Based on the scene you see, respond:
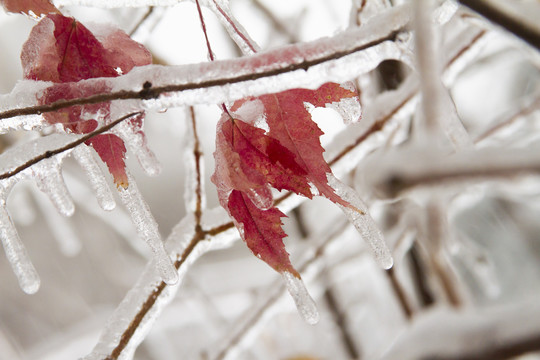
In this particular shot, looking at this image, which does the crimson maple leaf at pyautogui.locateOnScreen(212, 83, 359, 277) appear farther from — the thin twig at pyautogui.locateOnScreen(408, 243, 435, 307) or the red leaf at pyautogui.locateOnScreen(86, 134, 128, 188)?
the thin twig at pyautogui.locateOnScreen(408, 243, 435, 307)

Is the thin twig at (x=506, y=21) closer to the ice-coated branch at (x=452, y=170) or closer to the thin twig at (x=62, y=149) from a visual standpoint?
the ice-coated branch at (x=452, y=170)

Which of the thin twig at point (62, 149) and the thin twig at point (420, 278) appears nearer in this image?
the thin twig at point (62, 149)

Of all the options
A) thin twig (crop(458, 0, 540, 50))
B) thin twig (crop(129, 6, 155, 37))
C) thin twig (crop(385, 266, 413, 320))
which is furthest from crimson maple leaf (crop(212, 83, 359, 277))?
thin twig (crop(385, 266, 413, 320))

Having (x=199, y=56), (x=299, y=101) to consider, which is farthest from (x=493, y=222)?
(x=299, y=101)

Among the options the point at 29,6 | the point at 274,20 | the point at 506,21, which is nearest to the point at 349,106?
the point at 506,21

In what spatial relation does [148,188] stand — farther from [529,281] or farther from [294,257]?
[529,281]

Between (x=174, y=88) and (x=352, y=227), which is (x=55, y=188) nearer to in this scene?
(x=174, y=88)

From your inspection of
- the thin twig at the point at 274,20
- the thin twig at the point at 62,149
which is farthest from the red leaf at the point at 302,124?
the thin twig at the point at 274,20
